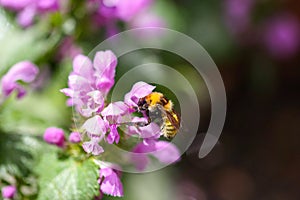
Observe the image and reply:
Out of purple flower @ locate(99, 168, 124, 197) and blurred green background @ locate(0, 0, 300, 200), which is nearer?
purple flower @ locate(99, 168, 124, 197)

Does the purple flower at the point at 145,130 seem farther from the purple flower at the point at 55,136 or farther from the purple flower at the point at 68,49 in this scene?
the purple flower at the point at 68,49

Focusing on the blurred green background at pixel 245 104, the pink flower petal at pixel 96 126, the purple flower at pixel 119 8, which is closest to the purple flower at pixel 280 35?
the blurred green background at pixel 245 104

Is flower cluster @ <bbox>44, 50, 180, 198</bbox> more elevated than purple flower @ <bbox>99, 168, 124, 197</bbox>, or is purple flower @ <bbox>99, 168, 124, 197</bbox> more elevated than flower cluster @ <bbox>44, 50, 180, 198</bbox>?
flower cluster @ <bbox>44, 50, 180, 198</bbox>

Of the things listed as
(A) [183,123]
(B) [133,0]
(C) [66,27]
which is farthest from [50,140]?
(B) [133,0]

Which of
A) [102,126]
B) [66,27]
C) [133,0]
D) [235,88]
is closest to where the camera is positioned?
[102,126]

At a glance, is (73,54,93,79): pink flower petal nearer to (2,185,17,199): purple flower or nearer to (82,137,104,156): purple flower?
(82,137,104,156): purple flower

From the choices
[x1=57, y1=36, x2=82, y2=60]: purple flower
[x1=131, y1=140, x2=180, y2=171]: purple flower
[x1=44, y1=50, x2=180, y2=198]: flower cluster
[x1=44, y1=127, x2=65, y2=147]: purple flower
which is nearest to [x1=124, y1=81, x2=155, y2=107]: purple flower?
[x1=44, y1=50, x2=180, y2=198]: flower cluster

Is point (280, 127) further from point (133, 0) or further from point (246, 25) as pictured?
point (133, 0)

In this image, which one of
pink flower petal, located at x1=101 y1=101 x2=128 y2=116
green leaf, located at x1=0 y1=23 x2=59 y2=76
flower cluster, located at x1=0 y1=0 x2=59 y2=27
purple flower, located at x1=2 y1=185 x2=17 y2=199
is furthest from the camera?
flower cluster, located at x1=0 y1=0 x2=59 y2=27
